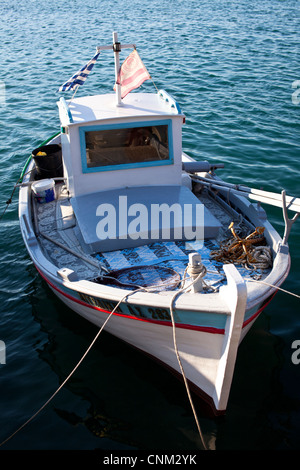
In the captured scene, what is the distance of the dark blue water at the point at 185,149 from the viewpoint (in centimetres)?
568

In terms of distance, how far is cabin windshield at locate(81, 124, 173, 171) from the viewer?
24.5 feet

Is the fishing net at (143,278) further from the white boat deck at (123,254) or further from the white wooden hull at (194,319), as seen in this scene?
the white wooden hull at (194,319)

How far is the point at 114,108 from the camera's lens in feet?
25.3

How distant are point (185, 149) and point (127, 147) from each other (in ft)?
17.5

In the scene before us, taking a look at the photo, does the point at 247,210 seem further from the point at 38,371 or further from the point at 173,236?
the point at 38,371

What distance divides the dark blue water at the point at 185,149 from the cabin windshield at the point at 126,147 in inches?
96.2

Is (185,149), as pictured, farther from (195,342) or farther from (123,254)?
(195,342)

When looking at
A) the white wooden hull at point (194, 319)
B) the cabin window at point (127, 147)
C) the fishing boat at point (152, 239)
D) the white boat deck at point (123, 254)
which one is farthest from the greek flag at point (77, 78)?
the white wooden hull at point (194, 319)

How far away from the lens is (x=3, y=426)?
18.6 ft

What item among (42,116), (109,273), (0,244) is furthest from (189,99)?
(109,273)

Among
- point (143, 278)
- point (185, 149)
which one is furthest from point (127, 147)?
point (185, 149)

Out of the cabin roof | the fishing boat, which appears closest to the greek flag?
the fishing boat

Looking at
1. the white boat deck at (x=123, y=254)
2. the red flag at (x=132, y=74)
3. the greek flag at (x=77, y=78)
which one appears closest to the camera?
the white boat deck at (x=123, y=254)

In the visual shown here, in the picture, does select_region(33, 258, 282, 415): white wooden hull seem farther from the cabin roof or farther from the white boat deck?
the cabin roof
